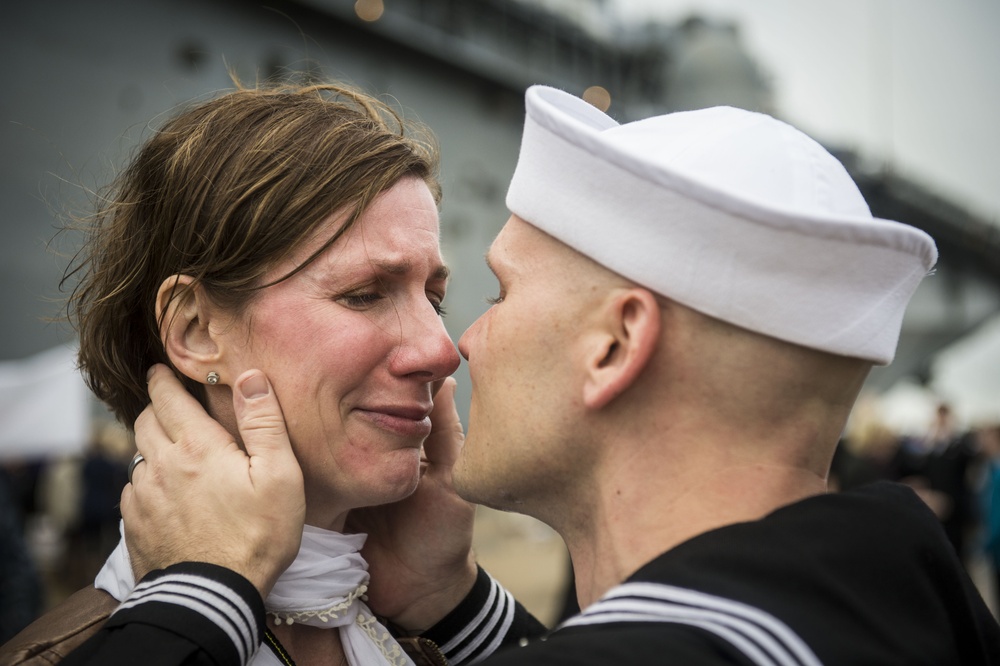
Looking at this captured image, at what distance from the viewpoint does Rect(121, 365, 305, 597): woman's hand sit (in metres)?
1.59

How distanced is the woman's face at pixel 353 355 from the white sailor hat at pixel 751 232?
596 millimetres

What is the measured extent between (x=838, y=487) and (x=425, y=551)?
648 cm

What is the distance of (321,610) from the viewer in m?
1.84

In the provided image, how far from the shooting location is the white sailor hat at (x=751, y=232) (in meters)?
1.30

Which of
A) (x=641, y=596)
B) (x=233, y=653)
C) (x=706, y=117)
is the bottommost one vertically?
(x=233, y=653)

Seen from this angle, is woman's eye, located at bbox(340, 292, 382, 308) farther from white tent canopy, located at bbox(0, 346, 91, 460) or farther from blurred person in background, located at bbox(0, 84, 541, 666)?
white tent canopy, located at bbox(0, 346, 91, 460)

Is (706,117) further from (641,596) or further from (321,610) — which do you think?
(321,610)

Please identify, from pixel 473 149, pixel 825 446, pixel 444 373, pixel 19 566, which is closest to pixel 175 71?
pixel 473 149

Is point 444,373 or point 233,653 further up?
point 444,373

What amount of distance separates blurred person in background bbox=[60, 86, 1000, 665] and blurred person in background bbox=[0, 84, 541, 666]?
1.01 feet

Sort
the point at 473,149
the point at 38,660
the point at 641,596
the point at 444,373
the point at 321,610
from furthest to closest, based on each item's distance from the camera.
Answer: the point at 473,149, the point at 444,373, the point at 321,610, the point at 38,660, the point at 641,596

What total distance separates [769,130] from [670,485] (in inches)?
25.0

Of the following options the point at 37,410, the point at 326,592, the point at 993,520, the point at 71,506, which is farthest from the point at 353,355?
the point at 71,506

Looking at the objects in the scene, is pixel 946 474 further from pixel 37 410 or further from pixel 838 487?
pixel 37 410
